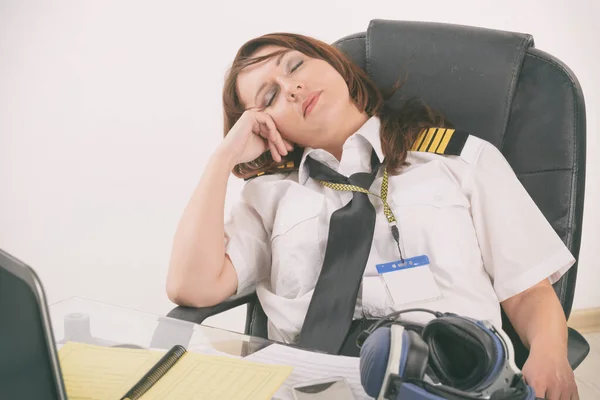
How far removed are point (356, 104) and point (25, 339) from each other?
3.66 ft

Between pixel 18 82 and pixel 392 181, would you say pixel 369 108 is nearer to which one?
pixel 392 181

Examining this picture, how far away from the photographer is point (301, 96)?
1475 millimetres

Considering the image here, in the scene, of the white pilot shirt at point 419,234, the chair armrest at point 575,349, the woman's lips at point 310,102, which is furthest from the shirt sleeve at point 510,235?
the woman's lips at point 310,102

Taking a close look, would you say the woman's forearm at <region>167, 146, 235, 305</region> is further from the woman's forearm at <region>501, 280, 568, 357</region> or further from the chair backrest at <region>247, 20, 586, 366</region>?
the woman's forearm at <region>501, 280, 568, 357</region>

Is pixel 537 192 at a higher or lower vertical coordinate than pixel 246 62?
lower

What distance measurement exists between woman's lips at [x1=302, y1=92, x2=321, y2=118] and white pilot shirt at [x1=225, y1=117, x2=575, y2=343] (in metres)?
0.10

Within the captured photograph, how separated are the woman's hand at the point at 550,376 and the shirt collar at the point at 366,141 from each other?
20.7 inches

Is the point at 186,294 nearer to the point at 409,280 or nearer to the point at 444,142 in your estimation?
the point at 409,280

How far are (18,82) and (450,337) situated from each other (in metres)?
1.75

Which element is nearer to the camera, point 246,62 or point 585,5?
point 246,62

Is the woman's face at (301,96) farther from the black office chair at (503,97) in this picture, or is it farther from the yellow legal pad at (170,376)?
the yellow legal pad at (170,376)

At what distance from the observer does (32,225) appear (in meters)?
2.18

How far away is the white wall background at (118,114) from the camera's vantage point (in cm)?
210

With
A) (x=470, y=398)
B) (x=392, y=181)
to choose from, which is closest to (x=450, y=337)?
(x=470, y=398)
